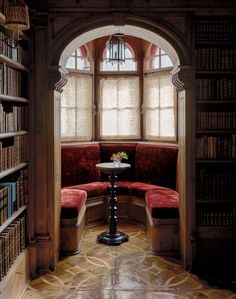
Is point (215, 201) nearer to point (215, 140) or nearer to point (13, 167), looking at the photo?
point (215, 140)

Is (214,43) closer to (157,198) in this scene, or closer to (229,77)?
(229,77)

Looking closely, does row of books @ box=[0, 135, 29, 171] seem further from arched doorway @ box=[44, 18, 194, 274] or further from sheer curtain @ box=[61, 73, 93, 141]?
sheer curtain @ box=[61, 73, 93, 141]

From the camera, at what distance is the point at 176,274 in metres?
4.10

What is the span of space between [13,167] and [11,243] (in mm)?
684

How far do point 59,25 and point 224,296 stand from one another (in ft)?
10.6

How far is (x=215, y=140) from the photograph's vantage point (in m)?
4.32

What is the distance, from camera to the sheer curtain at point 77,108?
20.6ft

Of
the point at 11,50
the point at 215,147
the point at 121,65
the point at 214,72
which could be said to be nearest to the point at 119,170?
the point at 215,147

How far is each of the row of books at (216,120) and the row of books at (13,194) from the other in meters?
2.02

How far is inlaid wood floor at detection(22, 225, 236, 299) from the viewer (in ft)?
11.8

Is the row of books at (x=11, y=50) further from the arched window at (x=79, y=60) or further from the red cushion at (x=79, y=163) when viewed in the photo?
the arched window at (x=79, y=60)

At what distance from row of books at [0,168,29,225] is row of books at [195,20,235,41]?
242 centimetres

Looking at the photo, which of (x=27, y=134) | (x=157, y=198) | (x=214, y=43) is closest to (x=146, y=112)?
(x=157, y=198)

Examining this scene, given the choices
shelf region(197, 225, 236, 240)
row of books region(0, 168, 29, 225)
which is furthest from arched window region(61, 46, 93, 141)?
shelf region(197, 225, 236, 240)
